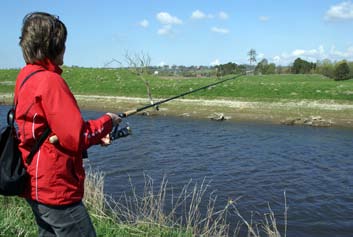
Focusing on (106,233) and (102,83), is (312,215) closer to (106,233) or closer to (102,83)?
(106,233)

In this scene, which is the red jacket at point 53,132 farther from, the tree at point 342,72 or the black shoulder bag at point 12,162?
the tree at point 342,72

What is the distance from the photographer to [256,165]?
14.2 meters

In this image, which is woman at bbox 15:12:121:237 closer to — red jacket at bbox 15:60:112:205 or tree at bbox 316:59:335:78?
red jacket at bbox 15:60:112:205

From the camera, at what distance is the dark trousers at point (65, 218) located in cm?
290

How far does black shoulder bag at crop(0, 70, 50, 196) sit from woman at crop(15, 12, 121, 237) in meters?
0.04

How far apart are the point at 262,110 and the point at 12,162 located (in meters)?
23.8

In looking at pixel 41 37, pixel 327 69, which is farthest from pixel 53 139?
pixel 327 69

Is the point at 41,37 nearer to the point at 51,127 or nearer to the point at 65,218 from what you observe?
the point at 51,127

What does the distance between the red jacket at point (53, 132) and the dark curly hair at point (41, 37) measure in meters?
0.07

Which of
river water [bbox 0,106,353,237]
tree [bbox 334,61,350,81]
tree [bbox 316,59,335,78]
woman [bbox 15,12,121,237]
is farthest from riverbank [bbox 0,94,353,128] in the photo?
woman [bbox 15,12,121,237]

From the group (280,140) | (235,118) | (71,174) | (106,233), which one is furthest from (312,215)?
(235,118)

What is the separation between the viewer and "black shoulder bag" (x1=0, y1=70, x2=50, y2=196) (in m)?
2.84

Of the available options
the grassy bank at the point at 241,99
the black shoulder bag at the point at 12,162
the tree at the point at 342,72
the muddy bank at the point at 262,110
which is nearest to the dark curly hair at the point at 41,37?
the black shoulder bag at the point at 12,162

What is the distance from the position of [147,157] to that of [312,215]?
23.1 feet
